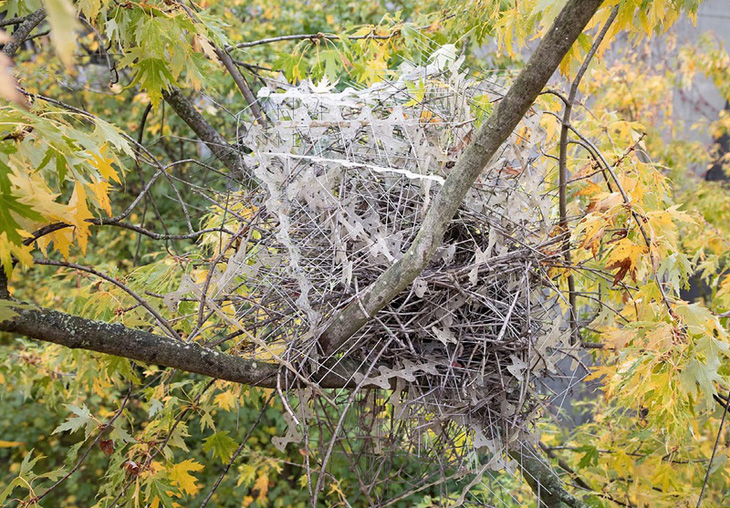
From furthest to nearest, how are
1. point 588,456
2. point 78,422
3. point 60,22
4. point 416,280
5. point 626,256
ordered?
point 588,456 → point 78,422 → point 626,256 → point 416,280 → point 60,22

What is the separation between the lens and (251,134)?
4.94 feet

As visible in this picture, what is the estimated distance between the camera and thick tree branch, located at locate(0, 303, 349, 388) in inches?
41.9

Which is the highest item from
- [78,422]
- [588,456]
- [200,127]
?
[200,127]

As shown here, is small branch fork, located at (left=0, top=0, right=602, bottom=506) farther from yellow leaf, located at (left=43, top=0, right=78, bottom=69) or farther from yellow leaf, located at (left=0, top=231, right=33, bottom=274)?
yellow leaf, located at (left=43, top=0, right=78, bottom=69)

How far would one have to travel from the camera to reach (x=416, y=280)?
1.25 m

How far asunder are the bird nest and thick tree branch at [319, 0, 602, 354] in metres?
0.04

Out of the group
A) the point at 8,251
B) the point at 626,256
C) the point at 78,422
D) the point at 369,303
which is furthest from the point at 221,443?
the point at 626,256

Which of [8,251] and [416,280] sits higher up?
[416,280]

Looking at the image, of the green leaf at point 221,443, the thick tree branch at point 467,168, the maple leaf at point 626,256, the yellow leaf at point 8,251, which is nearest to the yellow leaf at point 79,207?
the yellow leaf at point 8,251

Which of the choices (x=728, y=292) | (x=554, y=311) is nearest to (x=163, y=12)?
(x=554, y=311)

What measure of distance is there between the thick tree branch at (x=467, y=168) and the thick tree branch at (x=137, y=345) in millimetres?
124

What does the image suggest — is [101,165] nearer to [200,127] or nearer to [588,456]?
[200,127]

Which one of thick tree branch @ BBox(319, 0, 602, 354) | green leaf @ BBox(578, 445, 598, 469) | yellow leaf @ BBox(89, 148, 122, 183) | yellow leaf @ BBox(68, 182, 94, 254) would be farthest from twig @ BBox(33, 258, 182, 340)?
green leaf @ BBox(578, 445, 598, 469)

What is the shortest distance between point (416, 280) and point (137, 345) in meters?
0.52
